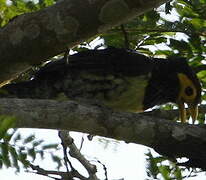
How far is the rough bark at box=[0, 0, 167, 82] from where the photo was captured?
3.37 metres

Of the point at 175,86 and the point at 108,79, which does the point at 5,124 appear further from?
the point at 175,86

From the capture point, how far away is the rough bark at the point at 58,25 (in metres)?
3.37

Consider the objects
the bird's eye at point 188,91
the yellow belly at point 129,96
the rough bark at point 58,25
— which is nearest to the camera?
the rough bark at point 58,25

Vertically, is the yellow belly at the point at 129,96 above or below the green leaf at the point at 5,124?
below

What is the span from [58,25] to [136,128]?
74cm

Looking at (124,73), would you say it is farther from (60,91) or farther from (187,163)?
(187,163)

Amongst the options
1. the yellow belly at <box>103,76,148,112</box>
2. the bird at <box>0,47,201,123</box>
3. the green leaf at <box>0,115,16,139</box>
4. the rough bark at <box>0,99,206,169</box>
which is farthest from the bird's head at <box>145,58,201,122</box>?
the green leaf at <box>0,115,16,139</box>

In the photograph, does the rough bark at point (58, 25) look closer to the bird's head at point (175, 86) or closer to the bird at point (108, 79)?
the bird at point (108, 79)

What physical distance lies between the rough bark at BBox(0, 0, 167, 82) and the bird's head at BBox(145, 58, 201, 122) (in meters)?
1.27

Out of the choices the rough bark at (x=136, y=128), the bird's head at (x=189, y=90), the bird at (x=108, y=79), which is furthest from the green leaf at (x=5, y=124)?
the bird's head at (x=189, y=90)

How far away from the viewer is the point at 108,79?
4.50 metres

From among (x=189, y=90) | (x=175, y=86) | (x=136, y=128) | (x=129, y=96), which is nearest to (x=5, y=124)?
(x=136, y=128)

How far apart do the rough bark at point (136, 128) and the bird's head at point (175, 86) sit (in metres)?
1.19

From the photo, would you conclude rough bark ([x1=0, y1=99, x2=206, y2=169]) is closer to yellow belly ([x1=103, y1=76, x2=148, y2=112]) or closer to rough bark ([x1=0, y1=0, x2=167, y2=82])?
rough bark ([x1=0, y1=0, x2=167, y2=82])
